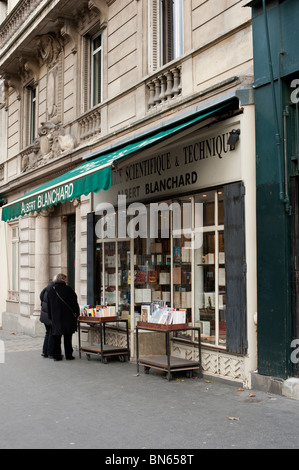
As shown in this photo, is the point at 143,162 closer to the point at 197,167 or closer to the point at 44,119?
the point at 197,167

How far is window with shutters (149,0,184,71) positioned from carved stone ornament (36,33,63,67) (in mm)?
4628

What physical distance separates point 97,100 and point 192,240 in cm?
568

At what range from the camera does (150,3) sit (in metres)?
10.9

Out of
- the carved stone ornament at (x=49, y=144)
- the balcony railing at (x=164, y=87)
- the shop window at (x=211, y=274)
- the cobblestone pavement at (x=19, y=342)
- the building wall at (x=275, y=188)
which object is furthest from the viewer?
the carved stone ornament at (x=49, y=144)

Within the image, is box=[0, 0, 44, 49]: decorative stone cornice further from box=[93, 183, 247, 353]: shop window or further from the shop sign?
box=[93, 183, 247, 353]: shop window

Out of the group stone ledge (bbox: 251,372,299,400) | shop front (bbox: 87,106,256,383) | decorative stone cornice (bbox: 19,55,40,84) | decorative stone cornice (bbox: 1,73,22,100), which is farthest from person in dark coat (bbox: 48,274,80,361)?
decorative stone cornice (bbox: 1,73,22,100)

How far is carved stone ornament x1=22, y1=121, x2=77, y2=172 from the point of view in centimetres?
1380

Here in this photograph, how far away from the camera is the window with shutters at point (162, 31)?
1047 centimetres

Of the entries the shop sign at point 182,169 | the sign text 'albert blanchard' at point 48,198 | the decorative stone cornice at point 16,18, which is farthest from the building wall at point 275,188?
the decorative stone cornice at point 16,18

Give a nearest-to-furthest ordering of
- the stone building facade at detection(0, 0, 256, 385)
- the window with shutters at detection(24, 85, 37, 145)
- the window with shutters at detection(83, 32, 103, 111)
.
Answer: the stone building facade at detection(0, 0, 256, 385)
the window with shutters at detection(83, 32, 103, 111)
the window with shutters at detection(24, 85, 37, 145)

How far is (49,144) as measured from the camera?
1494 centimetres

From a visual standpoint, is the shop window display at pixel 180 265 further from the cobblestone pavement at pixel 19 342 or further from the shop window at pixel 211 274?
the cobblestone pavement at pixel 19 342

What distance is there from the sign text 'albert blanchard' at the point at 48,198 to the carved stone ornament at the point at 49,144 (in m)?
2.79
